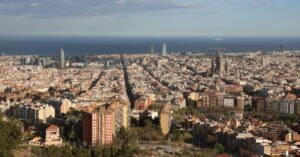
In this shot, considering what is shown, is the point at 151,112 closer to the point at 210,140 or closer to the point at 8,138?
the point at 210,140

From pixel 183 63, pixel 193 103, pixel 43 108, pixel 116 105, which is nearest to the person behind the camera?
pixel 116 105

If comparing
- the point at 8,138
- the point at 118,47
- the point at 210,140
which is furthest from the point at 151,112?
the point at 118,47

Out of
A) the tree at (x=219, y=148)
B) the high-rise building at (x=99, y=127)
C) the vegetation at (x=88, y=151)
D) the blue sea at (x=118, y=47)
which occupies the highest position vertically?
the blue sea at (x=118, y=47)

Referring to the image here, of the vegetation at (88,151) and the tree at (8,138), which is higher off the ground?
the tree at (8,138)

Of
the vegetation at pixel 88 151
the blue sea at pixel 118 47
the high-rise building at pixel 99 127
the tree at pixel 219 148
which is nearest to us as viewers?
the vegetation at pixel 88 151

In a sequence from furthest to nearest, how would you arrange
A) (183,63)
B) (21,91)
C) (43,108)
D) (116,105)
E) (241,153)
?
(183,63) → (21,91) → (43,108) → (116,105) → (241,153)

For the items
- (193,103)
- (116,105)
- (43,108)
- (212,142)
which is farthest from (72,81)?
(212,142)

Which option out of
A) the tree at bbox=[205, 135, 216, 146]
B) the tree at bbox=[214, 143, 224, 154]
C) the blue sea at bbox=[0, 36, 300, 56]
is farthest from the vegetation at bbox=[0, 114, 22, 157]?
the blue sea at bbox=[0, 36, 300, 56]

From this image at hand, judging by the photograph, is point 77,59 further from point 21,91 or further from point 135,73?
point 21,91

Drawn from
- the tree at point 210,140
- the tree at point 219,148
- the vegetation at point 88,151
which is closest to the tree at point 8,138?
the vegetation at point 88,151

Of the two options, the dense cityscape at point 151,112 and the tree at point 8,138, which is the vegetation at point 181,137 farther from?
the tree at point 8,138
